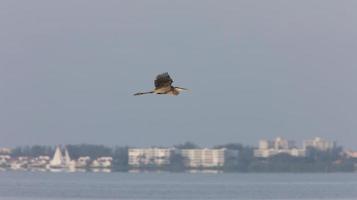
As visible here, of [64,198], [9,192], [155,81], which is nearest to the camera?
[155,81]

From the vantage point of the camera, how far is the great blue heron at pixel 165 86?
55.1 m

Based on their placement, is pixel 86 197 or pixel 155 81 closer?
pixel 155 81

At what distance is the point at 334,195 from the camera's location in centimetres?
14200

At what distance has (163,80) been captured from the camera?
55.3 metres

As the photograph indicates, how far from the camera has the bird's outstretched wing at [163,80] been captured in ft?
181

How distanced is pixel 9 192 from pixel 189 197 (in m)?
17.5

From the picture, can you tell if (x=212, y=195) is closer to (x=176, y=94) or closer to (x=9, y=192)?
(x=9, y=192)

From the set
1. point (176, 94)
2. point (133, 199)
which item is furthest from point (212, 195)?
point (176, 94)

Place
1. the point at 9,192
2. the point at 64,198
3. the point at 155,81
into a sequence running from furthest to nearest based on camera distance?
the point at 9,192 → the point at 64,198 → the point at 155,81

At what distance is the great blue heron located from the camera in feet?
181

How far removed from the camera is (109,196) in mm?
139500

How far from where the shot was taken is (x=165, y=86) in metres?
55.4

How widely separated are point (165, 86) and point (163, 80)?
269 mm

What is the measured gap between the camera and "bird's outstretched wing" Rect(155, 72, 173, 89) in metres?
55.0
